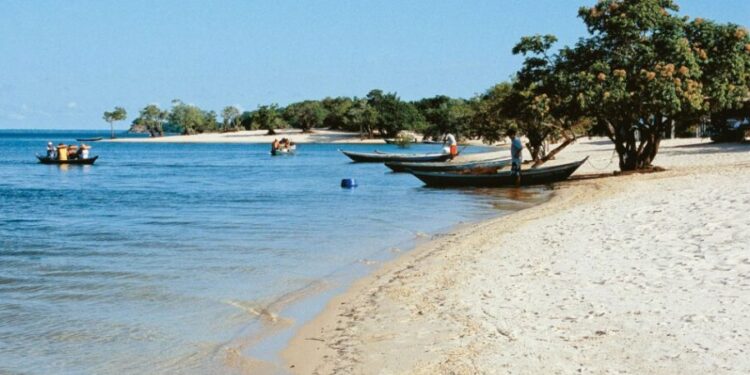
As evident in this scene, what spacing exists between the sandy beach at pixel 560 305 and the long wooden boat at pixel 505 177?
546 inches

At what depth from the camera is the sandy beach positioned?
6871mm

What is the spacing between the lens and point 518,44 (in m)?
28.3

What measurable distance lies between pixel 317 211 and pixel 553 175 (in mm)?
10041

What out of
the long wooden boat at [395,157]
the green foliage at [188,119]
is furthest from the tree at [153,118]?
the long wooden boat at [395,157]

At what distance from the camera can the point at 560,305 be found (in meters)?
8.61

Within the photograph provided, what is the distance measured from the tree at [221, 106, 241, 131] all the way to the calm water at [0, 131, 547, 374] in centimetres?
14609

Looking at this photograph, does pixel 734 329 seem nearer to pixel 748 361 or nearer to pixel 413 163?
pixel 748 361

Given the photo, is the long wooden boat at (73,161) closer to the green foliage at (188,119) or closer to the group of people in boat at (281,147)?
the group of people in boat at (281,147)

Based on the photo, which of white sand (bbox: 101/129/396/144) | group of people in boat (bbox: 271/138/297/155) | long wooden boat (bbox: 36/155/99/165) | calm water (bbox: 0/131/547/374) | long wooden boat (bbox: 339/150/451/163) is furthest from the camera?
white sand (bbox: 101/129/396/144)

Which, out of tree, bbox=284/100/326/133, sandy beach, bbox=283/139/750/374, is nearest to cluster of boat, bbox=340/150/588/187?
sandy beach, bbox=283/139/750/374

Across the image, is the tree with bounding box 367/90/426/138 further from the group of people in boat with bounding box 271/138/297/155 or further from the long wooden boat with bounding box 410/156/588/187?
the long wooden boat with bounding box 410/156/588/187

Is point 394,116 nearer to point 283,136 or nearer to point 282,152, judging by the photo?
point 283,136

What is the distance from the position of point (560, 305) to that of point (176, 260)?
8.62 meters

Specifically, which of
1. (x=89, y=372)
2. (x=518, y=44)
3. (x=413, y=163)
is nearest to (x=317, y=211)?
(x=518, y=44)
